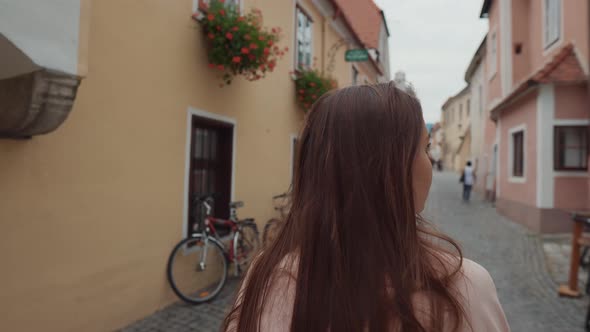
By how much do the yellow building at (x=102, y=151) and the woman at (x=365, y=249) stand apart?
79.8 inches

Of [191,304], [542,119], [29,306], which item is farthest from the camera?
[542,119]

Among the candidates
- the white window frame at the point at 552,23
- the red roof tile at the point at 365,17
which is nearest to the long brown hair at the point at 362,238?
the white window frame at the point at 552,23

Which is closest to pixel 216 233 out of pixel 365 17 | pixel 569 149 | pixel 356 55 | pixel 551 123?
pixel 356 55

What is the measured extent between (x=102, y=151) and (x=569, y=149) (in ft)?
32.0

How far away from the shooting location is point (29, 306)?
2.96 metres

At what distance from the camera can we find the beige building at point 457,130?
31650 millimetres

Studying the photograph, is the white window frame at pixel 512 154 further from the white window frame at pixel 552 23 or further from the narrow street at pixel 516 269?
the white window frame at pixel 552 23

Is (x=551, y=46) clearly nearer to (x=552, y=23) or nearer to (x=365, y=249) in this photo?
(x=552, y=23)

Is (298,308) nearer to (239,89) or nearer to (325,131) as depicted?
(325,131)

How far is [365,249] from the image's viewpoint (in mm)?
905

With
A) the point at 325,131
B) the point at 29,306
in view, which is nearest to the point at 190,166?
the point at 29,306

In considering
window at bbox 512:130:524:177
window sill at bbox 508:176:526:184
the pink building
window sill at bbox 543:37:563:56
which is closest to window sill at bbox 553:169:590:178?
the pink building

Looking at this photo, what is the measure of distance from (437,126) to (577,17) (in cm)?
4660

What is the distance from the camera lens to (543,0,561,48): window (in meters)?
9.59
